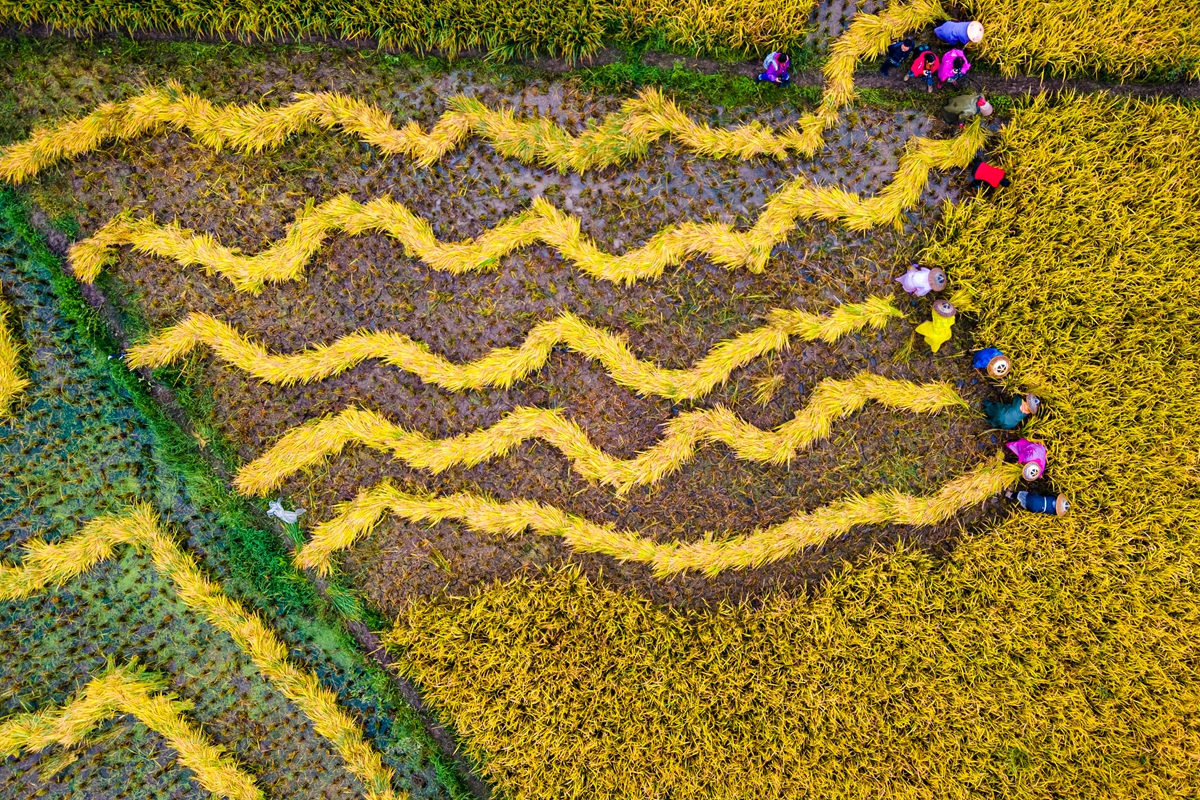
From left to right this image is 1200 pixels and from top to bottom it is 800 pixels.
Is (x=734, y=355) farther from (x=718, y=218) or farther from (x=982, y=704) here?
(x=982, y=704)

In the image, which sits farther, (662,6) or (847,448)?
(847,448)

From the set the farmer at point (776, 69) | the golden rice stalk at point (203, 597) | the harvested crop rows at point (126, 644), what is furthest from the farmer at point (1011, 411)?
the golden rice stalk at point (203, 597)

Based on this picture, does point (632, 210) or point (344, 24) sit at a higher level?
point (344, 24)

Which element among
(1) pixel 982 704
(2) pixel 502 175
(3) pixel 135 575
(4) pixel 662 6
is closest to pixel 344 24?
(2) pixel 502 175

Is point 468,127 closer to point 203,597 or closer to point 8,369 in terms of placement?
point 8,369

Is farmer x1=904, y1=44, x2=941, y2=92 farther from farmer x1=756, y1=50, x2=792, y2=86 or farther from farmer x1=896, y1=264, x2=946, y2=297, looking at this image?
farmer x1=896, y1=264, x2=946, y2=297

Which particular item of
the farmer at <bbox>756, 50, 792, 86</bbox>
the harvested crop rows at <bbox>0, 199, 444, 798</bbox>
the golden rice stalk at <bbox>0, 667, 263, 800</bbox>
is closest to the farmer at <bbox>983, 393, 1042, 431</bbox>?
the farmer at <bbox>756, 50, 792, 86</bbox>
